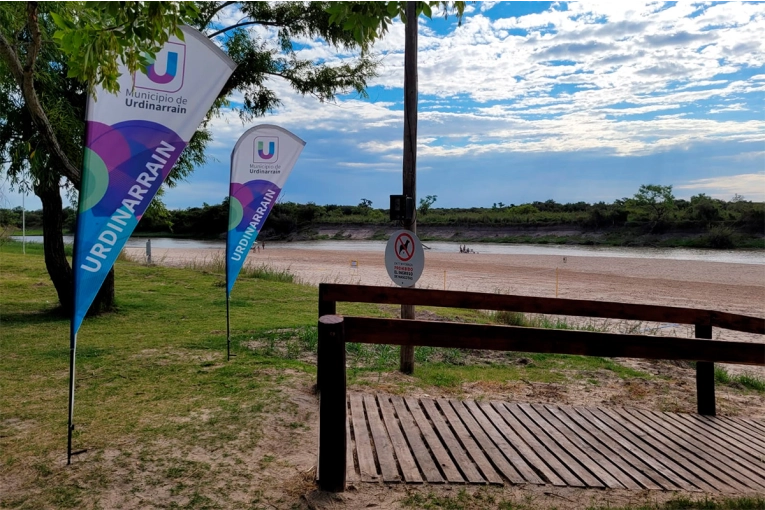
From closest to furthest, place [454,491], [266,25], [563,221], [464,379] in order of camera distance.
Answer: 1. [454,491]
2. [464,379]
3. [266,25]
4. [563,221]

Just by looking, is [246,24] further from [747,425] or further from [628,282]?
[628,282]

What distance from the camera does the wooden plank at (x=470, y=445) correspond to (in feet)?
11.5

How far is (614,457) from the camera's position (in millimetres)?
3859

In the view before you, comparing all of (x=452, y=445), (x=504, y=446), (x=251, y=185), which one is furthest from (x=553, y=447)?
(x=251, y=185)

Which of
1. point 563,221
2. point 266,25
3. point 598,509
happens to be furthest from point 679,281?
point 563,221

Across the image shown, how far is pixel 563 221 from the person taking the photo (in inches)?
2859

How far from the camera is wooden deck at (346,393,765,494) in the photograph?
351 cm

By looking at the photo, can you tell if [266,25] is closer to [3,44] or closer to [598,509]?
[3,44]

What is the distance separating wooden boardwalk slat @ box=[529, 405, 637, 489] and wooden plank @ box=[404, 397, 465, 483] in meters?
0.95

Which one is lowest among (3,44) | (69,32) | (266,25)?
(69,32)

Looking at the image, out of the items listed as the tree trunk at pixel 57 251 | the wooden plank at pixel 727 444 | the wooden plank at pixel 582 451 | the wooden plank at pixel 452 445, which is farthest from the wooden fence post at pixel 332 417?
the tree trunk at pixel 57 251

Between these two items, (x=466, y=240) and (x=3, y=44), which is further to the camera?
(x=466, y=240)

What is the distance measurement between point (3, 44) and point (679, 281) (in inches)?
1078

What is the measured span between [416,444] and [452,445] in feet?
0.90
